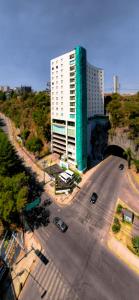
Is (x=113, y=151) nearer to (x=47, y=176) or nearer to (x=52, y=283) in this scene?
(x=47, y=176)

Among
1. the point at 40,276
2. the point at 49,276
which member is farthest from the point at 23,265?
the point at 49,276

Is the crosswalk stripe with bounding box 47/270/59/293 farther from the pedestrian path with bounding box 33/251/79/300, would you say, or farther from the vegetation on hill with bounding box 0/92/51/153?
the vegetation on hill with bounding box 0/92/51/153

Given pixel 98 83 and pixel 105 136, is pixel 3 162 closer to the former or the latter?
pixel 105 136

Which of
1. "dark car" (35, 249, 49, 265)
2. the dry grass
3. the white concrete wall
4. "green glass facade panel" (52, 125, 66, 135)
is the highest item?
the white concrete wall

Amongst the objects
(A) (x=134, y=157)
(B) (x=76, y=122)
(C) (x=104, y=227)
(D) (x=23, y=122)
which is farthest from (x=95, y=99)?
(C) (x=104, y=227)

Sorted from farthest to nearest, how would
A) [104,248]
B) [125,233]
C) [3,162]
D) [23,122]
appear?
[23,122], [3,162], [125,233], [104,248]

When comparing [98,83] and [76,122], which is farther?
[98,83]

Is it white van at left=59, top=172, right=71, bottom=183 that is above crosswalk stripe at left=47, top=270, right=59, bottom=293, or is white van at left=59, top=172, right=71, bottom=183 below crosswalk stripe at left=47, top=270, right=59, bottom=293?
above

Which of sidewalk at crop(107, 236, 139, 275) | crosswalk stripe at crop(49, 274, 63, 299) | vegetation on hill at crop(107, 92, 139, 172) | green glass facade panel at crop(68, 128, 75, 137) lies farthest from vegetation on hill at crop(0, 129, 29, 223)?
vegetation on hill at crop(107, 92, 139, 172)
